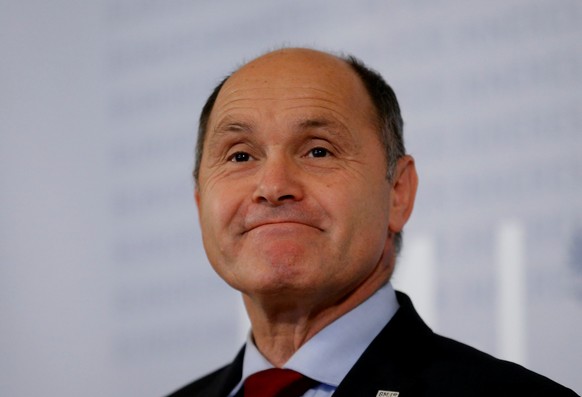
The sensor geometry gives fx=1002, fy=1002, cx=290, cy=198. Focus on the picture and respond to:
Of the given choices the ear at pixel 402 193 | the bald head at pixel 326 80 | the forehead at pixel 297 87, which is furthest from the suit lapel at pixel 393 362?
the forehead at pixel 297 87

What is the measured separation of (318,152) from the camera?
2.47 m

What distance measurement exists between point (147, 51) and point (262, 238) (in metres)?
2.20

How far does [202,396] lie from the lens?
9.14ft

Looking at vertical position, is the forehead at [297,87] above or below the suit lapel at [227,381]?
above

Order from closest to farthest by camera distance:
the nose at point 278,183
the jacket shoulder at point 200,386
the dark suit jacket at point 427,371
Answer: the dark suit jacket at point 427,371
the nose at point 278,183
the jacket shoulder at point 200,386

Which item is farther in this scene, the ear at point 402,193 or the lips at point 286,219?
the ear at point 402,193

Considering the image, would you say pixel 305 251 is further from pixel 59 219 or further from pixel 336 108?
pixel 59 219

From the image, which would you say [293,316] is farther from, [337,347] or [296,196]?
[296,196]

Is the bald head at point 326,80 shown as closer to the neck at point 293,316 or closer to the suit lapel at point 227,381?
the neck at point 293,316

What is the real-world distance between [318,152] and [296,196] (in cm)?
17

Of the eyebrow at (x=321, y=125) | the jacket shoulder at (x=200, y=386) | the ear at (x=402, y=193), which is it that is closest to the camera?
the eyebrow at (x=321, y=125)

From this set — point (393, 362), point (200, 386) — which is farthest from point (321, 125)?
point (200, 386)

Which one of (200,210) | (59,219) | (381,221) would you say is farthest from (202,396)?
(59,219)

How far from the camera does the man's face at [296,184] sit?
2.35 m
